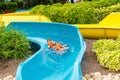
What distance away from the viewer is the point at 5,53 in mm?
7301

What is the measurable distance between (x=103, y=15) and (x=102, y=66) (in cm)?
560

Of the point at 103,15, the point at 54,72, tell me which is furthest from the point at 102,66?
the point at 103,15

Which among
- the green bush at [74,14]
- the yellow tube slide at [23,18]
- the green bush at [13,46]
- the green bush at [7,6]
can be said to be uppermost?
the green bush at [13,46]

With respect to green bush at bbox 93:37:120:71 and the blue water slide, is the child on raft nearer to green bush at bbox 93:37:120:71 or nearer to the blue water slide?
the blue water slide

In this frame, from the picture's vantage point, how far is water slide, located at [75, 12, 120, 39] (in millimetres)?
8938

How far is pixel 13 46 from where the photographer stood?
24.4 feet

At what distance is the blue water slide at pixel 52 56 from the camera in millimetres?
6105

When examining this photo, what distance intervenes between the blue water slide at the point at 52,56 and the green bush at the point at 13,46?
0.33 m

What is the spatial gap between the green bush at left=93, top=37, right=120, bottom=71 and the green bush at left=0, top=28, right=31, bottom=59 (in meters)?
1.34

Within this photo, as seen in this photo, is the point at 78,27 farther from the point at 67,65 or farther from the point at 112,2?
the point at 112,2

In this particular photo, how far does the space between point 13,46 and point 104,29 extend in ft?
8.16

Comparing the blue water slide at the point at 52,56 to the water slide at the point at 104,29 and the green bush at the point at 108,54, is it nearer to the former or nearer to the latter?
the green bush at the point at 108,54

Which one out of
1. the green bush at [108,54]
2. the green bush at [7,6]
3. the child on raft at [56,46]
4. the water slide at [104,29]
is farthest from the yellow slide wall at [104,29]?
the green bush at [7,6]

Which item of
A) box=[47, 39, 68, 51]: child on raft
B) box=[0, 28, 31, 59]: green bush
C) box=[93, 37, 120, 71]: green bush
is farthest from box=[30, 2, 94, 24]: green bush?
box=[0, 28, 31, 59]: green bush
